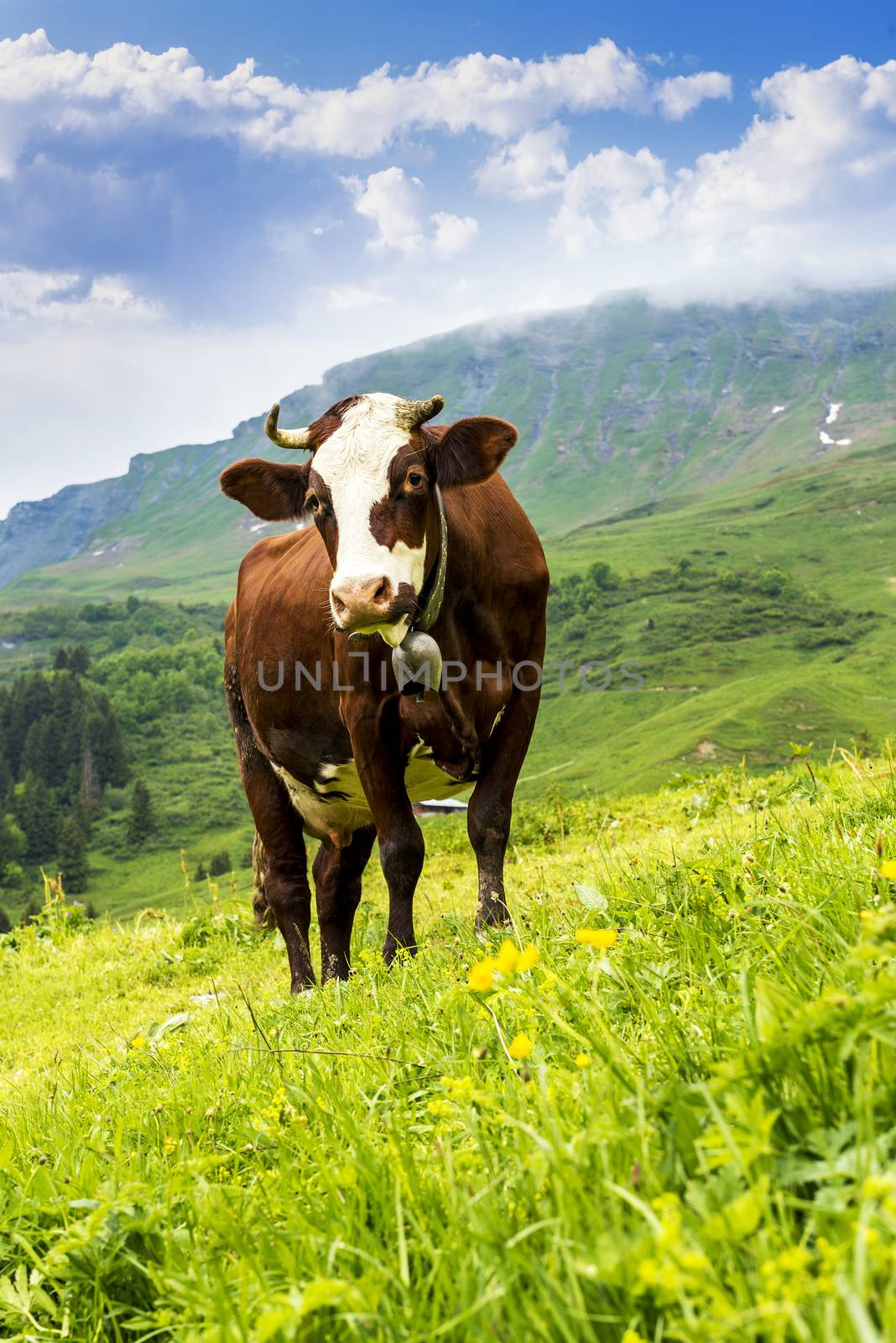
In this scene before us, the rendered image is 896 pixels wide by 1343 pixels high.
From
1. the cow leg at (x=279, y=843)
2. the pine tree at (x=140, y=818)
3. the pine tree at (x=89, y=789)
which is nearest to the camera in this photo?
the cow leg at (x=279, y=843)

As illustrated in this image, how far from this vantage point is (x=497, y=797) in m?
6.70

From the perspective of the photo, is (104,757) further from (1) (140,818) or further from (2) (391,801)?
(2) (391,801)

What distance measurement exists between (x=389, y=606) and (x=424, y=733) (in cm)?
134

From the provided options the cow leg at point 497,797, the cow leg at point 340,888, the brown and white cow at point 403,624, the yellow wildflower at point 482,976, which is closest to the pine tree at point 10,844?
the cow leg at point 340,888

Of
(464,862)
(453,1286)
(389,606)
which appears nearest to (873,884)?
(453,1286)

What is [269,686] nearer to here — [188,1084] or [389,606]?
[389,606]

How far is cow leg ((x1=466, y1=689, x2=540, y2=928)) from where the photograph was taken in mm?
6297

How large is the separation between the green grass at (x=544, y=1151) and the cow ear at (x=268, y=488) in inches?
173

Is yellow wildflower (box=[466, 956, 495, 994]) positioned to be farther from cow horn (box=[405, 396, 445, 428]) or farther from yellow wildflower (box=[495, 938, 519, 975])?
cow horn (box=[405, 396, 445, 428])

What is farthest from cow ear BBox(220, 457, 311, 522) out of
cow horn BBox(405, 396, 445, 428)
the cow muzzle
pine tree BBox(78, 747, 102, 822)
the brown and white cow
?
pine tree BBox(78, 747, 102, 822)

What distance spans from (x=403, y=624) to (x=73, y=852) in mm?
175964

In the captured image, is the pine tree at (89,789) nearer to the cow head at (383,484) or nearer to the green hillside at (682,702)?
the green hillside at (682,702)

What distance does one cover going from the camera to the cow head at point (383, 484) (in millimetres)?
5730

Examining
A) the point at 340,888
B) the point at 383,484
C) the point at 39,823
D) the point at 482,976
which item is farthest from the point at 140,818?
the point at 482,976
